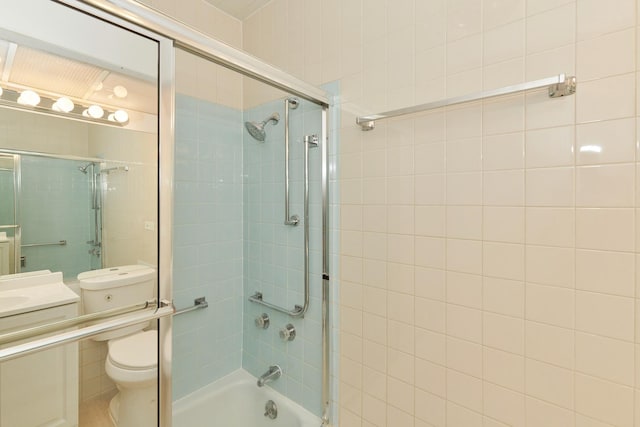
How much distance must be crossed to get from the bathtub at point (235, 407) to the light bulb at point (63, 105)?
156 centimetres

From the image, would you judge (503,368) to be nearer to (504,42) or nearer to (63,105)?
(504,42)

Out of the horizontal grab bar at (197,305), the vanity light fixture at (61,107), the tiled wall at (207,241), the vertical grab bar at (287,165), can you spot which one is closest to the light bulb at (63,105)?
the vanity light fixture at (61,107)

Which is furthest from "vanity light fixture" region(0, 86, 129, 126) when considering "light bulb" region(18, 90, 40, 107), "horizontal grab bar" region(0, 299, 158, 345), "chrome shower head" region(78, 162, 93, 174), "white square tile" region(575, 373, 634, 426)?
"white square tile" region(575, 373, 634, 426)

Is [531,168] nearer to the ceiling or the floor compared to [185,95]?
nearer to the floor

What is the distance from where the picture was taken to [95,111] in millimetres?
898

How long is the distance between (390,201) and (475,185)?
336 millimetres

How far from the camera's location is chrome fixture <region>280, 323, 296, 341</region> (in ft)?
5.48

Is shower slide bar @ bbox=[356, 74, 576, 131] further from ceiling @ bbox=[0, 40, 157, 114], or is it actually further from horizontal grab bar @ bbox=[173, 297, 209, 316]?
horizontal grab bar @ bbox=[173, 297, 209, 316]

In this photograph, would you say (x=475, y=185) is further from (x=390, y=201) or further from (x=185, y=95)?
(x=185, y=95)

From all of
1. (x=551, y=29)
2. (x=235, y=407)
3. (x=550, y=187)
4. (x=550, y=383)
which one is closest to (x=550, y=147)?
(x=550, y=187)

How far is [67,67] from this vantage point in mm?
856

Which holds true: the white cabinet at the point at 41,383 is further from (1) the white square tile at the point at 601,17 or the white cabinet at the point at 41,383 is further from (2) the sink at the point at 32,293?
(1) the white square tile at the point at 601,17

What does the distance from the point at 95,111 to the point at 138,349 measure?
0.74 m

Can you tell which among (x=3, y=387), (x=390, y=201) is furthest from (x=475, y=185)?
(x=3, y=387)
